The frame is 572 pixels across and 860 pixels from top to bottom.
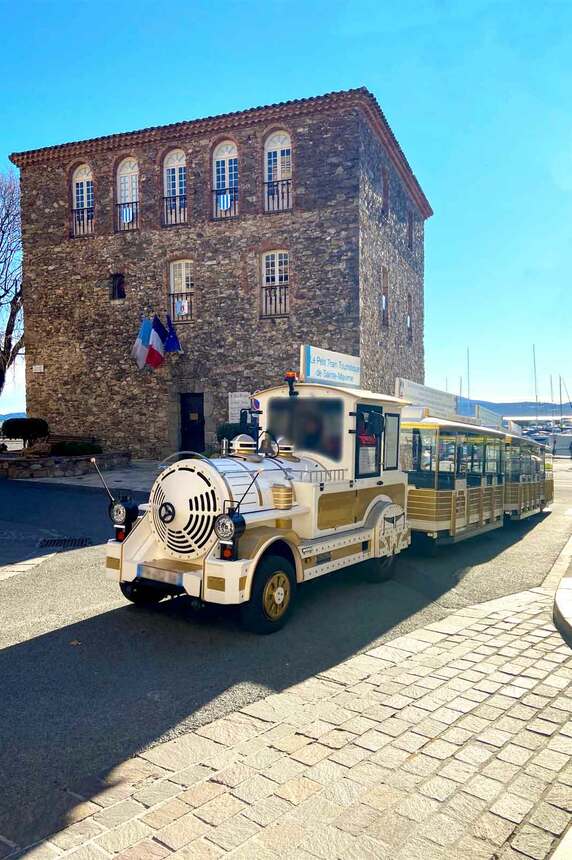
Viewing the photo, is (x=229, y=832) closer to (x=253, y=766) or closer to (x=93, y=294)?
(x=253, y=766)

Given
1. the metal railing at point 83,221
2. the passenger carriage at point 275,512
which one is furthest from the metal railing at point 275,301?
the passenger carriage at point 275,512

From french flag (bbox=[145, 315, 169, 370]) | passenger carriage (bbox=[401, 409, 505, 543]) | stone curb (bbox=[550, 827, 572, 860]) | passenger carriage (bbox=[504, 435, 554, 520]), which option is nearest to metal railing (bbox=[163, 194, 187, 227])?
french flag (bbox=[145, 315, 169, 370])

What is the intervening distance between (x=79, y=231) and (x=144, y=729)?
23.5 m

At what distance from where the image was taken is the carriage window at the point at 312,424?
289 inches

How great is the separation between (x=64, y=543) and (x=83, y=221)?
17.7m

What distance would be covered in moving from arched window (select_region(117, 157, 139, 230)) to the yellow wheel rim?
66.3 ft

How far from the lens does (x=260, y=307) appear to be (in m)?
21.5

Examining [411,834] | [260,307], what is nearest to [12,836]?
[411,834]

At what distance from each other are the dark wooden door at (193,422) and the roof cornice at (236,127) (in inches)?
378

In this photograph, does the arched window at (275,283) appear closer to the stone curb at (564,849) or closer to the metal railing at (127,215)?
the metal railing at (127,215)

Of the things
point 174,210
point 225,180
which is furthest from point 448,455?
point 174,210

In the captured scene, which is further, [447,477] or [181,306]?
[181,306]

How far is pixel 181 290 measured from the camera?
22.9 meters

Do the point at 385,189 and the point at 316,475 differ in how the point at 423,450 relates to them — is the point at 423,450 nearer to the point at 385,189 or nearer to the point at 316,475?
the point at 316,475
